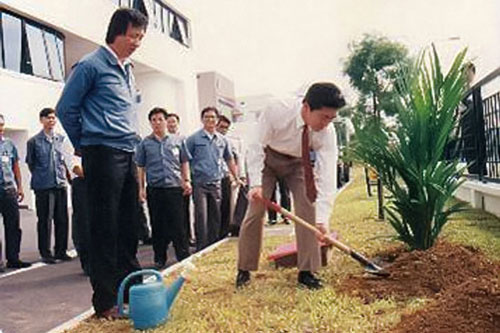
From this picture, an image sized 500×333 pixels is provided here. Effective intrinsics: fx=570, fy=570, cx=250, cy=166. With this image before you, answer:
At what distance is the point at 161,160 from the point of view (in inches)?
258

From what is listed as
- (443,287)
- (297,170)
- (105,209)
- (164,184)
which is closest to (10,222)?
(164,184)

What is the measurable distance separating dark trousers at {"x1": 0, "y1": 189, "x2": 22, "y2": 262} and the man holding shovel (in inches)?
139

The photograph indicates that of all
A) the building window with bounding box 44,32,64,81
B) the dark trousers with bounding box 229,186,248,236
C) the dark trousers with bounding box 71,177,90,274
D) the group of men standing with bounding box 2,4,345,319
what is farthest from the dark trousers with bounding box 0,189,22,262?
the building window with bounding box 44,32,64,81

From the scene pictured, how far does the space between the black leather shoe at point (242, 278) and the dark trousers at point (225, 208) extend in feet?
11.4

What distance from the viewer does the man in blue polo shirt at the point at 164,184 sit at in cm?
633

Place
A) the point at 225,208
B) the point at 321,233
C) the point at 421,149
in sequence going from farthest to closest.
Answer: the point at 225,208 → the point at 421,149 → the point at 321,233

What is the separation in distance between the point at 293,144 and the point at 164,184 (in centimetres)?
266

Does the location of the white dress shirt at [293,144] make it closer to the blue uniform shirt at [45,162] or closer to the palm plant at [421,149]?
the palm plant at [421,149]

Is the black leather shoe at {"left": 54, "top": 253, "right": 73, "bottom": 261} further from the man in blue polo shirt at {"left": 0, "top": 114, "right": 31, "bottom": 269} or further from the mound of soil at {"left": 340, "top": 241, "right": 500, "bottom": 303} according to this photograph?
the mound of soil at {"left": 340, "top": 241, "right": 500, "bottom": 303}

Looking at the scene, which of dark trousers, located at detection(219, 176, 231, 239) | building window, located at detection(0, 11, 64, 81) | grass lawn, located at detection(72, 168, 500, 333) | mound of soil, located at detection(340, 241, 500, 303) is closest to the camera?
grass lawn, located at detection(72, 168, 500, 333)

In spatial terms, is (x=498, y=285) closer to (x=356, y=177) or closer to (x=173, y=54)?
(x=356, y=177)

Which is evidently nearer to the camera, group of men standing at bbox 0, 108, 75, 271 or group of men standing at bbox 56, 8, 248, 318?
group of men standing at bbox 56, 8, 248, 318

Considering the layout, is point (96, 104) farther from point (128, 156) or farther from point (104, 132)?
point (128, 156)

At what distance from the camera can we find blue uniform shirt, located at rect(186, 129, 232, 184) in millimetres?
6867
